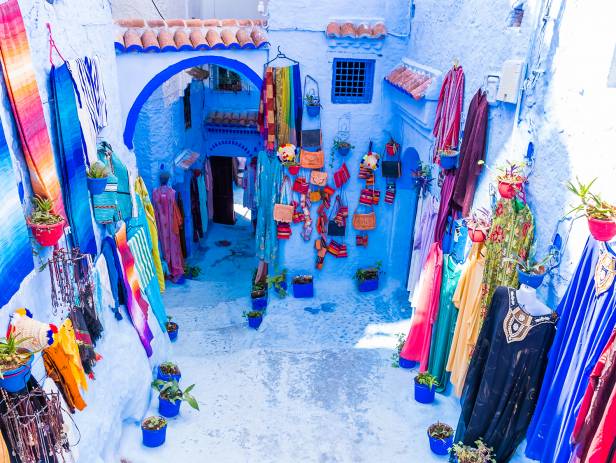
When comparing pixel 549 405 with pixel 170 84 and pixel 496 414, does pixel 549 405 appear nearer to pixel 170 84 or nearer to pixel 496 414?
pixel 496 414

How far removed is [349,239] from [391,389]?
400 cm

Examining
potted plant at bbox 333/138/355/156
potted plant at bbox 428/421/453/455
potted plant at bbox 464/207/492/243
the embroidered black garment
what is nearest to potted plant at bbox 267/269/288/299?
potted plant at bbox 333/138/355/156

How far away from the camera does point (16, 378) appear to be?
403cm

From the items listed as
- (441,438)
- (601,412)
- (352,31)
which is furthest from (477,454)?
(352,31)

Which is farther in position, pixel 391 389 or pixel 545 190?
pixel 391 389

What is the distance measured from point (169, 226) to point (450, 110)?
22.8ft

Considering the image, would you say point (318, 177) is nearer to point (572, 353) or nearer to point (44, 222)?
point (44, 222)

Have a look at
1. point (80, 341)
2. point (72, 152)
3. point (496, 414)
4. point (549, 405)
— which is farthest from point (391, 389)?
point (72, 152)

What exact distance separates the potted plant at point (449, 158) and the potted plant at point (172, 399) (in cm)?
459

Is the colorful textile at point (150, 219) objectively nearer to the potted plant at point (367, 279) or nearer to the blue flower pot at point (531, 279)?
the potted plant at point (367, 279)

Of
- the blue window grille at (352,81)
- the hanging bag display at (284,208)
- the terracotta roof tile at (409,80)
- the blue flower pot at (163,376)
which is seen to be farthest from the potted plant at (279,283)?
the terracotta roof tile at (409,80)

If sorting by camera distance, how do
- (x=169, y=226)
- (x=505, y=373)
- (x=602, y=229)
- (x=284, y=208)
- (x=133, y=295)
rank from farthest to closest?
(x=169, y=226) < (x=284, y=208) < (x=133, y=295) < (x=505, y=373) < (x=602, y=229)

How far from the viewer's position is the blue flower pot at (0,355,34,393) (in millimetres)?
3982

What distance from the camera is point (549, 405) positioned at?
16.6ft
